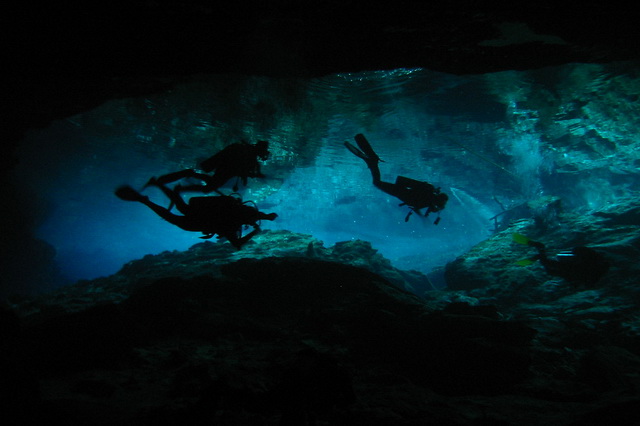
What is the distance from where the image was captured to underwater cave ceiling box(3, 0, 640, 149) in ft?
15.6

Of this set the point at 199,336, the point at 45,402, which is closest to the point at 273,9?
the point at 199,336

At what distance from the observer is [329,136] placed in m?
17.9

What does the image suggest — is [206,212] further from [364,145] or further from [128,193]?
[364,145]

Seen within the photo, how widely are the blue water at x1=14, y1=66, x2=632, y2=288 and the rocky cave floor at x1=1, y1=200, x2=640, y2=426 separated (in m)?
6.03

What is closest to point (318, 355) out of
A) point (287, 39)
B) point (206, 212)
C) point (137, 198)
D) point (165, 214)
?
point (206, 212)

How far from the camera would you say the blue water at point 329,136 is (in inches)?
492

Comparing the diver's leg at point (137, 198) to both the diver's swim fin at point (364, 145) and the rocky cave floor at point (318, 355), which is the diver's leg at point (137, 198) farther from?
the diver's swim fin at point (364, 145)

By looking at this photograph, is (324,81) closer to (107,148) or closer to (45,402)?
(45,402)

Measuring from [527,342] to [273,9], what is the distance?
702 centimetres

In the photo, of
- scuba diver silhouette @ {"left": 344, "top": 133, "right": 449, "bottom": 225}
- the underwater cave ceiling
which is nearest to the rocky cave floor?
scuba diver silhouette @ {"left": 344, "top": 133, "right": 449, "bottom": 225}

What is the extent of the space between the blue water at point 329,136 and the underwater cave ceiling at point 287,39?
4030 mm

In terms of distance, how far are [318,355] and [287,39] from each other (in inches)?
226

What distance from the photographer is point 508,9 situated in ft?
16.7

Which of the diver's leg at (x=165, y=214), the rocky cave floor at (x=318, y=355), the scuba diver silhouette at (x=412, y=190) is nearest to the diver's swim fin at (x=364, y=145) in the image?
the scuba diver silhouette at (x=412, y=190)
